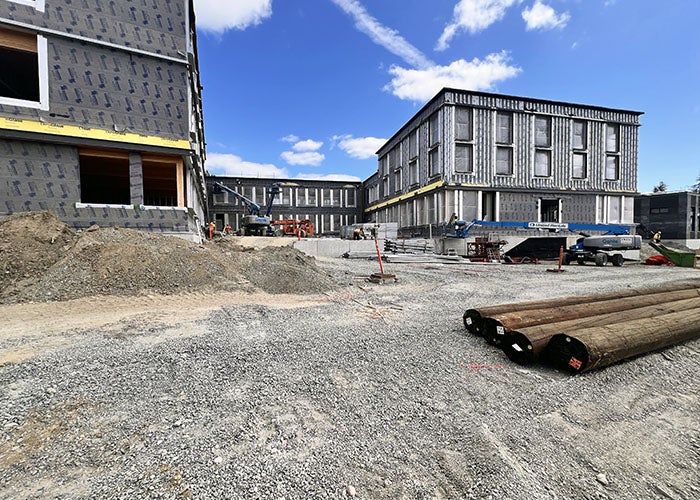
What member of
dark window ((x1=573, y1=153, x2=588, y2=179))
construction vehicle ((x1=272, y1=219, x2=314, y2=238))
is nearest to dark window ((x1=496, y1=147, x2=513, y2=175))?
dark window ((x1=573, y1=153, x2=588, y2=179))

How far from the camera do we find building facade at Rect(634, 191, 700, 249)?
31.8 m

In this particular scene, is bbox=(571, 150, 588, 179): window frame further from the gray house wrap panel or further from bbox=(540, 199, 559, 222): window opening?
the gray house wrap panel

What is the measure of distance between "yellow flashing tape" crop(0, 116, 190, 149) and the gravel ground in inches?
395

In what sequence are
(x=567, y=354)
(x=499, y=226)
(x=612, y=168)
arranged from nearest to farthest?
1. (x=567, y=354)
2. (x=499, y=226)
3. (x=612, y=168)

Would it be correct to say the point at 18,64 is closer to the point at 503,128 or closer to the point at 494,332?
the point at 494,332

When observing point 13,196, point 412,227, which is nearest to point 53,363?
point 13,196

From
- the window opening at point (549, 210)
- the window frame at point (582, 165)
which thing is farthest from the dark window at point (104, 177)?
the window frame at point (582, 165)

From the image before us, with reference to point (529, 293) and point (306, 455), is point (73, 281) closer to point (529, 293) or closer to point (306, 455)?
point (306, 455)

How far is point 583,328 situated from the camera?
171 inches

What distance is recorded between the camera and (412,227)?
94.8ft

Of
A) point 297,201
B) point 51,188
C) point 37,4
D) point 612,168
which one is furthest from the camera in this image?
point 297,201

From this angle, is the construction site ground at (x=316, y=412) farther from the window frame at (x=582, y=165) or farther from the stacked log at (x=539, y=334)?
the window frame at (x=582, y=165)

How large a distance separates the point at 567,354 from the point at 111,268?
9.61 m

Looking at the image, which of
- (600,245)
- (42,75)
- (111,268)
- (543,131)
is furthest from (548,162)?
(42,75)
